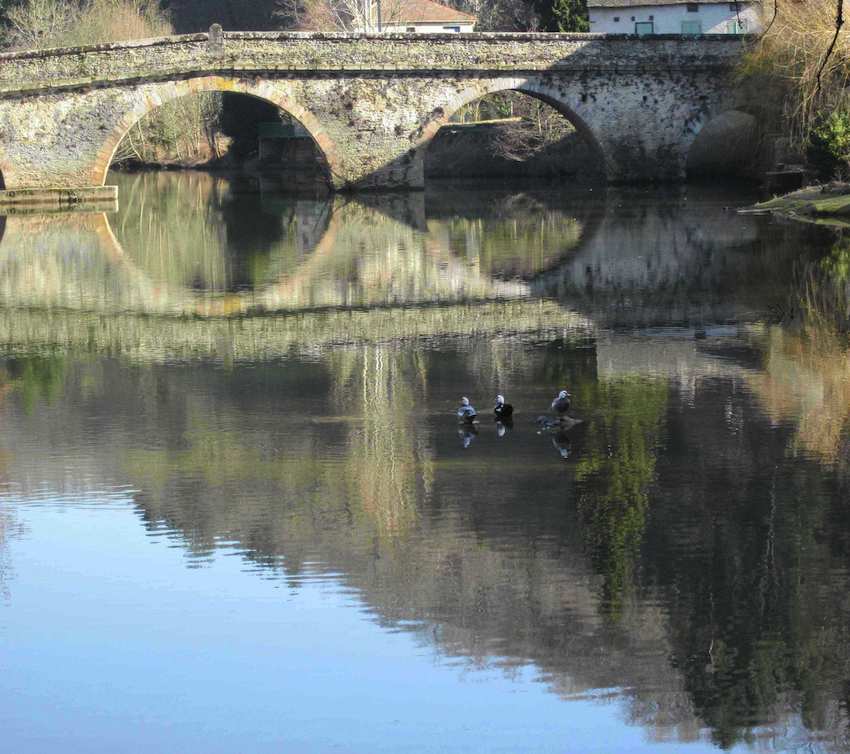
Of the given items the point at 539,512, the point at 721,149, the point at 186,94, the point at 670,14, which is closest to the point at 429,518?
the point at 539,512

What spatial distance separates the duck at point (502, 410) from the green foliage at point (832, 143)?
20.7 m

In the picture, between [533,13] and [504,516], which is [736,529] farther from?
[533,13]

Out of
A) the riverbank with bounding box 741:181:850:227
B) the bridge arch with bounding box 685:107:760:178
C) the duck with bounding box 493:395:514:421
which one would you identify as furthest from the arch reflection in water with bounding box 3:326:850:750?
the bridge arch with bounding box 685:107:760:178

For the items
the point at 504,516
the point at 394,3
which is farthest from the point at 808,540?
the point at 394,3

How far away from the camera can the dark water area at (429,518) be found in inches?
272

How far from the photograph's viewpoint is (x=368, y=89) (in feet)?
147

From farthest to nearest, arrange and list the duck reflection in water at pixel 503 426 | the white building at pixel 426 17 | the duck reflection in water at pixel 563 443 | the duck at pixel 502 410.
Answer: the white building at pixel 426 17 → the duck at pixel 502 410 → the duck reflection in water at pixel 503 426 → the duck reflection in water at pixel 563 443

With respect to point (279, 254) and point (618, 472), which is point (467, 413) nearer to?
point (618, 472)

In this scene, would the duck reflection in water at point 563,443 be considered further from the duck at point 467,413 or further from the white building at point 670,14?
the white building at point 670,14

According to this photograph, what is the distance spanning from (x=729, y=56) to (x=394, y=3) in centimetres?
2798

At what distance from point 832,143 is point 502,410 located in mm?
21009

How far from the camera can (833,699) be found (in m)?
6.78

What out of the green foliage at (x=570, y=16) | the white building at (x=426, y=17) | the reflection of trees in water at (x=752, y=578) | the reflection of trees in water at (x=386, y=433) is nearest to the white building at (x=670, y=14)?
the green foliage at (x=570, y=16)

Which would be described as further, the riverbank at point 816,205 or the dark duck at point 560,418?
the riverbank at point 816,205
